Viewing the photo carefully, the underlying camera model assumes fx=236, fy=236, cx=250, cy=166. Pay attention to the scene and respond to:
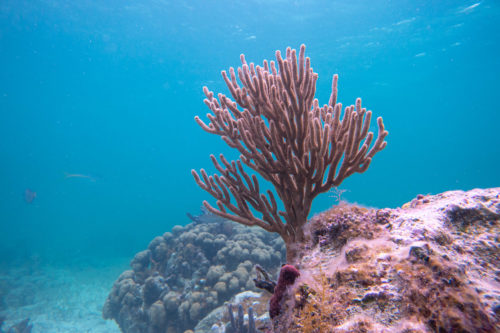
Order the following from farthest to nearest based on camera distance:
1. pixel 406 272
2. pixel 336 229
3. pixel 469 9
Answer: pixel 469 9 → pixel 336 229 → pixel 406 272

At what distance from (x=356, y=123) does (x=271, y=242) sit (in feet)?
26.3

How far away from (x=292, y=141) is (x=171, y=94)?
4188 cm

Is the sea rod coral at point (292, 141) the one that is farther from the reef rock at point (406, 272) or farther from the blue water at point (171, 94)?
the reef rock at point (406, 272)

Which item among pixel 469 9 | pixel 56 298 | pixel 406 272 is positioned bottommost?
pixel 406 272

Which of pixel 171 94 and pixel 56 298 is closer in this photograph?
pixel 56 298

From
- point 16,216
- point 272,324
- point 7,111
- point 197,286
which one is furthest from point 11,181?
point 272,324

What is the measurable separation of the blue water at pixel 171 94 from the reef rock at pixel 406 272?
108 centimetres

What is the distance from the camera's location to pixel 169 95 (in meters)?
41.0

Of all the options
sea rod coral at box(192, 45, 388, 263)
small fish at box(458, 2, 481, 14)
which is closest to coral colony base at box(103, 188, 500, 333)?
sea rod coral at box(192, 45, 388, 263)

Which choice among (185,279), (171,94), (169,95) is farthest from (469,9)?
(169,95)

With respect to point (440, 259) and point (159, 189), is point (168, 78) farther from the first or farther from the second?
point (159, 189)

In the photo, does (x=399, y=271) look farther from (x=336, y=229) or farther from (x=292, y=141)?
(x=292, y=141)

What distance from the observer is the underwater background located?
21547 mm

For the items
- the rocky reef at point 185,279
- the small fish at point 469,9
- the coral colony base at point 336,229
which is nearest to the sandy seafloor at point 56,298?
the rocky reef at point 185,279
